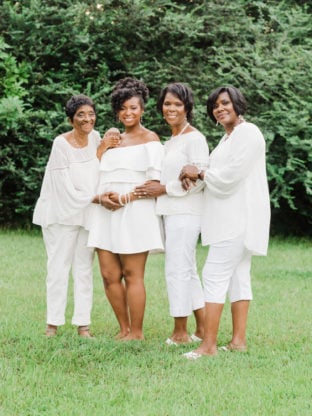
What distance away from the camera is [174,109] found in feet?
19.0

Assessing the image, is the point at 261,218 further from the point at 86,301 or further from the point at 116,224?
the point at 86,301

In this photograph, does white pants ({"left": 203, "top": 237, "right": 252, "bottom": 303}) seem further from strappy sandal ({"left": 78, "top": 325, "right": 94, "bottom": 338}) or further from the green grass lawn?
strappy sandal ({"left": 78, "top": 325, "right": 94, "bottom": 338})

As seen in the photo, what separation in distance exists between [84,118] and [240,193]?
4.73 ft

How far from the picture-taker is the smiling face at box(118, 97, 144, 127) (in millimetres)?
5887

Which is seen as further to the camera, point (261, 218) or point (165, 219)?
point (165, 219)

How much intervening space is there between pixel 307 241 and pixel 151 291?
6103 mm

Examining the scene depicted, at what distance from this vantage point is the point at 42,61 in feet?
47.2

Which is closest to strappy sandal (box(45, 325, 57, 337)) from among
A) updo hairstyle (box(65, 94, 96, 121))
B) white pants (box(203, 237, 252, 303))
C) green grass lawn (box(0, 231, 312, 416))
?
green grass lawn (box(0, 231, 312, 416))

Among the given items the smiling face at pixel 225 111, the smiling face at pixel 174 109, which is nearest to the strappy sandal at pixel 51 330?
the smiling face at pixel 174 109

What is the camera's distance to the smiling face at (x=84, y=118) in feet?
19.7

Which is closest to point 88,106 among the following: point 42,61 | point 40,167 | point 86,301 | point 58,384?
point 86,301

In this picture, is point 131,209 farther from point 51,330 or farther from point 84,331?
point 51,330

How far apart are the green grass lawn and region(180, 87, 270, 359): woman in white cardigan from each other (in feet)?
1.37

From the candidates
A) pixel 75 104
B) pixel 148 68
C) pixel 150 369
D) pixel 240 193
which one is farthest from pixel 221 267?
pixel 148 68
